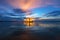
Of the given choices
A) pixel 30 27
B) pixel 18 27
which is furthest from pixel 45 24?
pixel 18 27

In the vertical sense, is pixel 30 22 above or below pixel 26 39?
above

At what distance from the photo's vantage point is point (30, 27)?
486 centimetres

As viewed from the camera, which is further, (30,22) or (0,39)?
(30,22)

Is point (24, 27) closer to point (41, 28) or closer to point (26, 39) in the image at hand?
point (41, 28)

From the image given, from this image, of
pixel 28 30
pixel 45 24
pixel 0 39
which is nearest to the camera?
pixel 0 39

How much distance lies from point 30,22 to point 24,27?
0.33 meters

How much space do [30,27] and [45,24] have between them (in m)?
0.66

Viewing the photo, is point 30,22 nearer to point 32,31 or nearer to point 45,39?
point 32,31

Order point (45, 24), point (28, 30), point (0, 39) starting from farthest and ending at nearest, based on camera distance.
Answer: point (45, 24)
point (28, 30)
point (0, 39)

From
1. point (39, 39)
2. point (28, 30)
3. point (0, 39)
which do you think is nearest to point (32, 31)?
point (28, 30)

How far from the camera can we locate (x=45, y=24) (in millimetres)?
5117

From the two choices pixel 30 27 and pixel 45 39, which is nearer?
pixel 45 39

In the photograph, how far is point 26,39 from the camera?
363 centimetres

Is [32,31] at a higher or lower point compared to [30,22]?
lower
